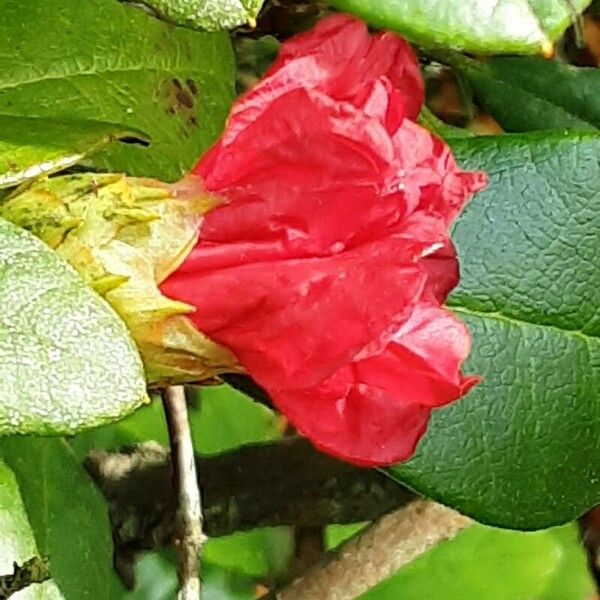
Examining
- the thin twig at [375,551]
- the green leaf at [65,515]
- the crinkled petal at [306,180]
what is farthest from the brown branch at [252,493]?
the crinkled petal at [306,180]

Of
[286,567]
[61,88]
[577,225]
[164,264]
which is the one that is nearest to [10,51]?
[61,88]

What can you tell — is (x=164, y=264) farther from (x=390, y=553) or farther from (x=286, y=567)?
(x=286, y=567)

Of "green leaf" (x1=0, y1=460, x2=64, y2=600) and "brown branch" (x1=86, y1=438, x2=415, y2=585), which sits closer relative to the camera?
"green leaf" (x1=0, y1=460, x2=64, y2=600)

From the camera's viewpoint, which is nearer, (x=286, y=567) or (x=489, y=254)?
(x=489, y=254)

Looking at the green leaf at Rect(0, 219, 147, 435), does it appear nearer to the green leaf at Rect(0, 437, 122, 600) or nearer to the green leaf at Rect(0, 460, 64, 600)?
the green leaf at Rect(0, 460, 64, 600)

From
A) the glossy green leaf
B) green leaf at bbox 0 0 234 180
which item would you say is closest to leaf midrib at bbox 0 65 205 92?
green leaf at bbox 0 0 234 180
